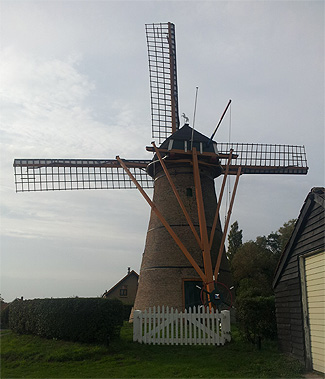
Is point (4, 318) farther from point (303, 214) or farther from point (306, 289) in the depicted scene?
point (303, 214)

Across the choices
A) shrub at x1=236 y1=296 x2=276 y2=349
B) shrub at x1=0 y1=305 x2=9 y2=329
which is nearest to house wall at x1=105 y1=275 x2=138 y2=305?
shrub at x1=0 y1=305 x2=9 y2=329

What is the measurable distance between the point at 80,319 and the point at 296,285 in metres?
6.32

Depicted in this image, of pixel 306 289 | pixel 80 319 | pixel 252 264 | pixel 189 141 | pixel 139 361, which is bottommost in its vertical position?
pixel 139 361

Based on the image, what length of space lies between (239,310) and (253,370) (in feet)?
9.65

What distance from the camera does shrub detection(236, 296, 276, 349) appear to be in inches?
454

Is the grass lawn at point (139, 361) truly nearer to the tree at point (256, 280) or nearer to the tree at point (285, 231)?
the tree at point (256, 280)

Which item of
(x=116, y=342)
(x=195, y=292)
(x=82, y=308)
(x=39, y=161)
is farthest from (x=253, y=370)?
(x=39, y=161)

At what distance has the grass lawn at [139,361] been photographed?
8.88 meters

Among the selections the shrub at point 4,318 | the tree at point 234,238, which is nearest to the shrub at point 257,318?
the shrub at point 4,318

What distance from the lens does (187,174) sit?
65.6 ft

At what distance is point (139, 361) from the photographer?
10.2 metres

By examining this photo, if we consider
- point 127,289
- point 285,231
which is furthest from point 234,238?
point 127,289

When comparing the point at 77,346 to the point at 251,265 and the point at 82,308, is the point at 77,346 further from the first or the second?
the point at 251,265

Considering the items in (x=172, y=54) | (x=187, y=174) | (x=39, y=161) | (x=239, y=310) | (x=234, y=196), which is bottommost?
(x=239, y=310)
